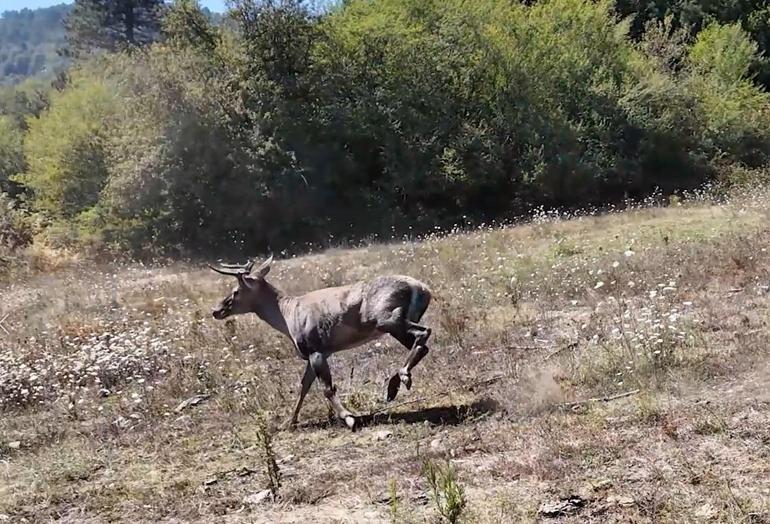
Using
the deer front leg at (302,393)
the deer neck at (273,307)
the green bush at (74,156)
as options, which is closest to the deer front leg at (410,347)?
the deer front leg at (302,393)

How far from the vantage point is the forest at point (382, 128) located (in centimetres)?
3102

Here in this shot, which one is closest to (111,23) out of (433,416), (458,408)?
(433,416)

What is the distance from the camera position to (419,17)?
34.9 m

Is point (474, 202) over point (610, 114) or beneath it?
beneath

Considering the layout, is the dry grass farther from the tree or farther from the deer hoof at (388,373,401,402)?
the tree

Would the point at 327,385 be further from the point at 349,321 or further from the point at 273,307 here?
the point at 273,307

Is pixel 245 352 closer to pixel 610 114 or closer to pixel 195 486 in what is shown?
pixel 195 486

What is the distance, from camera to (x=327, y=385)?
29.3 ft

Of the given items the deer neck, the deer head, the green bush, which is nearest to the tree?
the green bush

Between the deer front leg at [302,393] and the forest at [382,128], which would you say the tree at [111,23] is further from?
the deer front leg at [302,393]

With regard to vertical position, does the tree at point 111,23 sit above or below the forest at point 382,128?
above

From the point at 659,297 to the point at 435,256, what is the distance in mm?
8652

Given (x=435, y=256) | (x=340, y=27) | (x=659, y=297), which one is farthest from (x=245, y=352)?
(x=340, y=27)

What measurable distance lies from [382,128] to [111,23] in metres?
39.6
